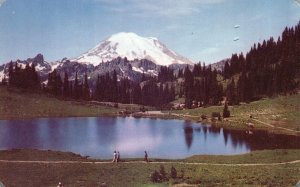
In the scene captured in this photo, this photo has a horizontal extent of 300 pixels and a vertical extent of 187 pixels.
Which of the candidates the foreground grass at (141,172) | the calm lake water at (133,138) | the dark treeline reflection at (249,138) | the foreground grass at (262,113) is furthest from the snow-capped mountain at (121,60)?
the foreground grass at (141,172)

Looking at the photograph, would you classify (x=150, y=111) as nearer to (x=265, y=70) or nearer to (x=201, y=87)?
(x=201, y=87)

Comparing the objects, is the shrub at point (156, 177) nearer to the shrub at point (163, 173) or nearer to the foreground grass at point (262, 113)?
the shrub at point (163, 173)

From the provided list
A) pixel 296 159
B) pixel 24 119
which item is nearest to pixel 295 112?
pixel 296 159

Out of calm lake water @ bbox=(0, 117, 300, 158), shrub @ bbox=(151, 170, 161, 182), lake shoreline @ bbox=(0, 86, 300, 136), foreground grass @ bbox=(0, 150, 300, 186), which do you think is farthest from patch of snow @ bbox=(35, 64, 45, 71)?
shrub @ bbox=(151, 170, 161, 182)

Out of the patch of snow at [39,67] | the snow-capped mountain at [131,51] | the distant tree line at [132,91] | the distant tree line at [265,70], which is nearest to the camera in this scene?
the snow-capped mountain at [131,51]

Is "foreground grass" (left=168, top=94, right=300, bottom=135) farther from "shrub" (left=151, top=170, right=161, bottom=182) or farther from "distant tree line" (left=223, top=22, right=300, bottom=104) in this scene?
"shrub" (left=151, top=170, right=161, bottom=182)

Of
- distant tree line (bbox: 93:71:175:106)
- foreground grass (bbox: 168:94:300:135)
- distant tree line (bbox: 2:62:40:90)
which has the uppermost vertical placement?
distant tree line (bbox: 2:62:40:90)

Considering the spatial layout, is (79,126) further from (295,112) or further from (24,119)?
(295,112)
